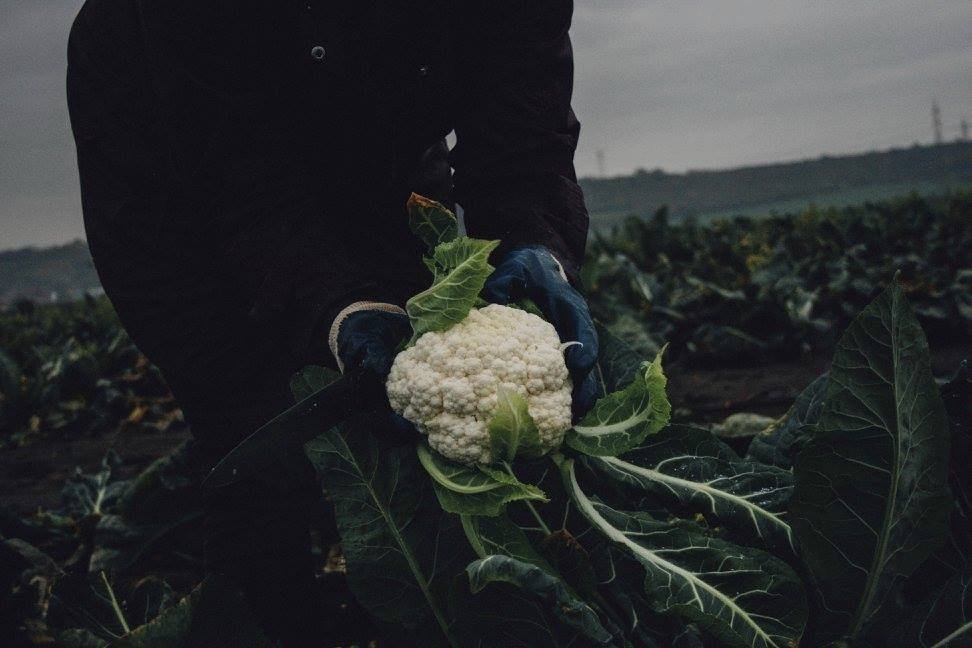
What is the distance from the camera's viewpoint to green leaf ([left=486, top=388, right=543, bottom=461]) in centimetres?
135

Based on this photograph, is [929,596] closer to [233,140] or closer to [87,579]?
[233,140]

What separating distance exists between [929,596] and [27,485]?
175 inches

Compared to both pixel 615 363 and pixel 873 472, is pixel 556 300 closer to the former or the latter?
A: pixel 615 363

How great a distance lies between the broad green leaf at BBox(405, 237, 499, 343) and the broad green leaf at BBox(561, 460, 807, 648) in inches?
18.7

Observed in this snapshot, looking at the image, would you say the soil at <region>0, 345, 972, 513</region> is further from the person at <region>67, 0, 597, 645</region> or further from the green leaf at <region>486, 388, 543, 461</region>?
the green leaf at <region>486, 388, 543, 461</region>

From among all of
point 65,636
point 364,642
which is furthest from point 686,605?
point 65,636

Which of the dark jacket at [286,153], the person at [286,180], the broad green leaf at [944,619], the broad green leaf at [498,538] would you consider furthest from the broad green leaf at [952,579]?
the dark jacket at [286,153]

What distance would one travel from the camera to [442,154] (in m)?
2.41

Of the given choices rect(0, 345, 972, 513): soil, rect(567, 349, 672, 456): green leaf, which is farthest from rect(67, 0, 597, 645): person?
rect(0, 345, 972, 513): soil

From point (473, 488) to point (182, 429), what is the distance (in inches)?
166

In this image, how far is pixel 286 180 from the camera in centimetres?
184

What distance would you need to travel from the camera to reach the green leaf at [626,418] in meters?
1.40

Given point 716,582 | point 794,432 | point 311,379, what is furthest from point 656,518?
point 311,379

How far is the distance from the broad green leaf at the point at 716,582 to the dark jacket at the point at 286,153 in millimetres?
673
